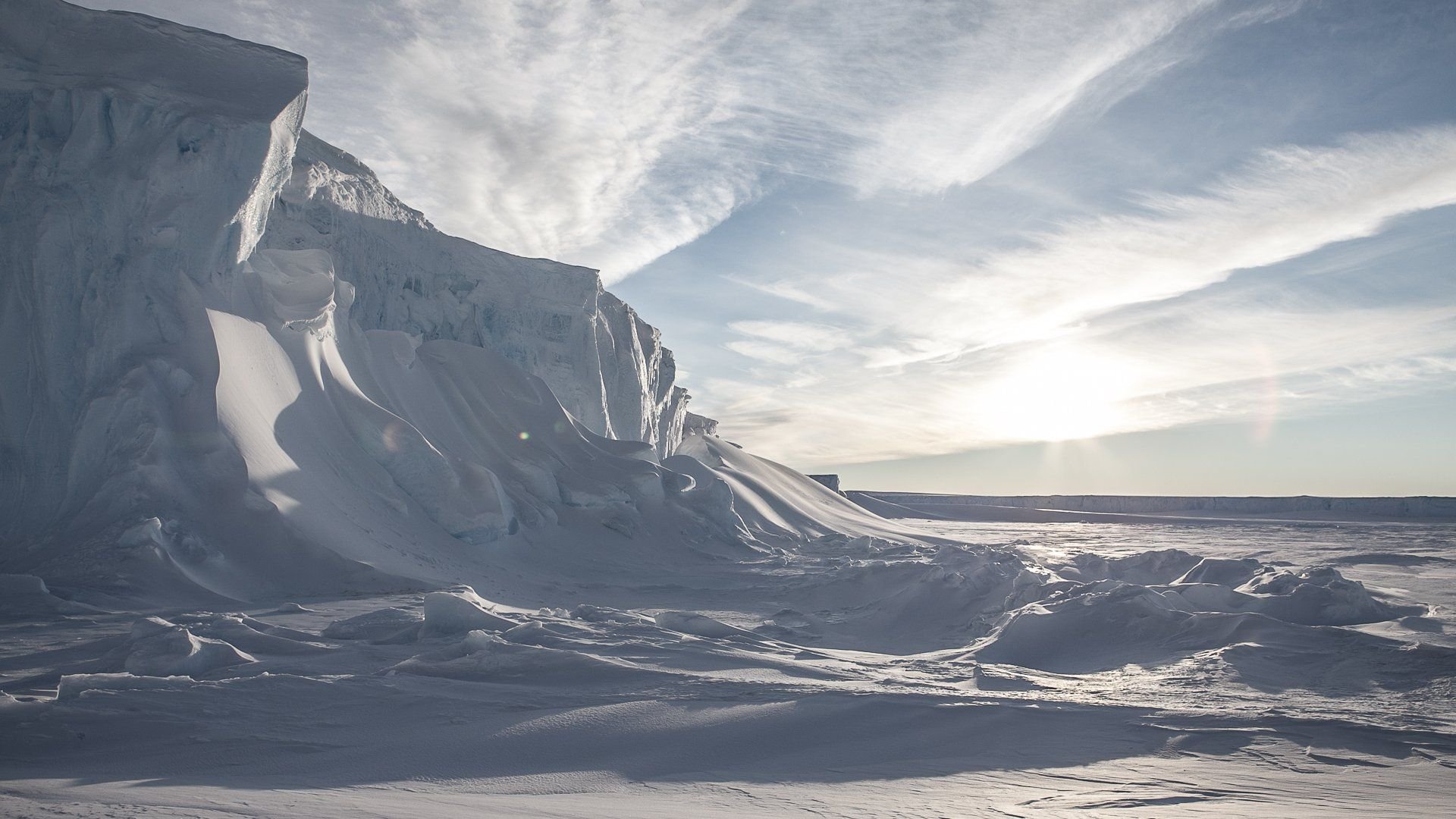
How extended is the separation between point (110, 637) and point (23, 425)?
20.9 feet

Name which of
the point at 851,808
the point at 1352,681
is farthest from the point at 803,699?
the point at 1352,681

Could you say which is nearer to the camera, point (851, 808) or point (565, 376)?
point (851, 808)

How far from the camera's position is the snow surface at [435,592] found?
4.16m

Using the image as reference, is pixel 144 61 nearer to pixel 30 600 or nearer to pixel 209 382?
pixel 209 382

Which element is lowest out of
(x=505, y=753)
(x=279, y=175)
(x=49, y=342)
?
(x=505, y=753)

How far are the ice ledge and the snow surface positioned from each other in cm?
5

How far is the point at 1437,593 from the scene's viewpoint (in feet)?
37.9

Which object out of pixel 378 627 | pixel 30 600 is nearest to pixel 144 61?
pixel 30 600

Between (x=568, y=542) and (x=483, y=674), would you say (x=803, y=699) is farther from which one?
(x=568, y=542)

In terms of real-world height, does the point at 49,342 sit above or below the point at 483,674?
above

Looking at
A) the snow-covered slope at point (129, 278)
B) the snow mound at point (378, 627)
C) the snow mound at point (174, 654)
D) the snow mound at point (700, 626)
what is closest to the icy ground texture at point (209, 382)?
the snow-covered slope at point (129, 278)

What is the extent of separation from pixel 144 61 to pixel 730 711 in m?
13.7

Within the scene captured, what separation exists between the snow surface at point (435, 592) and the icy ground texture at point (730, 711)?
3 centimetres

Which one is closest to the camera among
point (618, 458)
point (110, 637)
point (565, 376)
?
point (110, 637)
